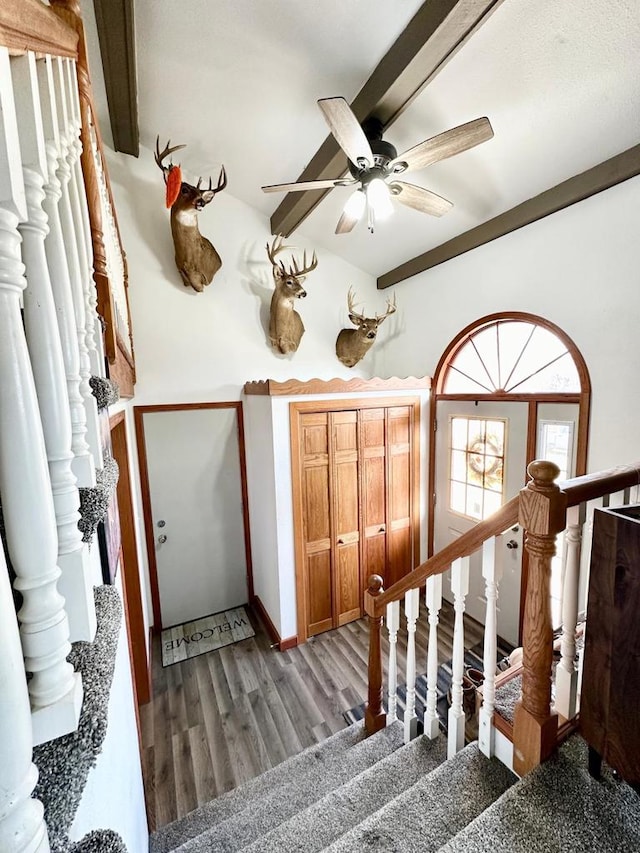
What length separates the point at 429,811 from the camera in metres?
1.14

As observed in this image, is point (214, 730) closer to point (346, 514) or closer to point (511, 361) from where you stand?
point (346, 514)

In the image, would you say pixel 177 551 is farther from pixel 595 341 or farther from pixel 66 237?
pixel 595 341

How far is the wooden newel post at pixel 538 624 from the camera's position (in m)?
1.04

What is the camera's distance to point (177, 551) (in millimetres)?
3512

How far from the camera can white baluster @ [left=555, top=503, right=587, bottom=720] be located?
113cm

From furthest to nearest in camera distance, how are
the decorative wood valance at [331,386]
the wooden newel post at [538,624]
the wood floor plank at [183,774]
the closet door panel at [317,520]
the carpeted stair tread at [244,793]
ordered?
the closet door panel at [317,520] < the decorative wood valance at [331,386] < the wood floor plank at [183,774] < the carpeted stair tread at [244,793] < the wooden newel post at [538,624]

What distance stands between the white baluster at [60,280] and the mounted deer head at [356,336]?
11.2ft

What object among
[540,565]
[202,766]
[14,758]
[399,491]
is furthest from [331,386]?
[14,758]

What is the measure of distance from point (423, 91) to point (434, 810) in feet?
10.6

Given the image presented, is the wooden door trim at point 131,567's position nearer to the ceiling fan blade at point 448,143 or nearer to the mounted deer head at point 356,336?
the ceiling fan blade at point 448,143

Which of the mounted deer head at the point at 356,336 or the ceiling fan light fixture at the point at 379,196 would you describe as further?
the mounted deer head at the point at 356,336

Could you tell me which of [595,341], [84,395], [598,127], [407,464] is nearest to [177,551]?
[407,464]

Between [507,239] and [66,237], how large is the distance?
3.15m

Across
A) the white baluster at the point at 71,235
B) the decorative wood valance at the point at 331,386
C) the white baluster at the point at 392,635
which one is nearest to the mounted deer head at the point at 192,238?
the decorative wood valance at the point at 331,386
